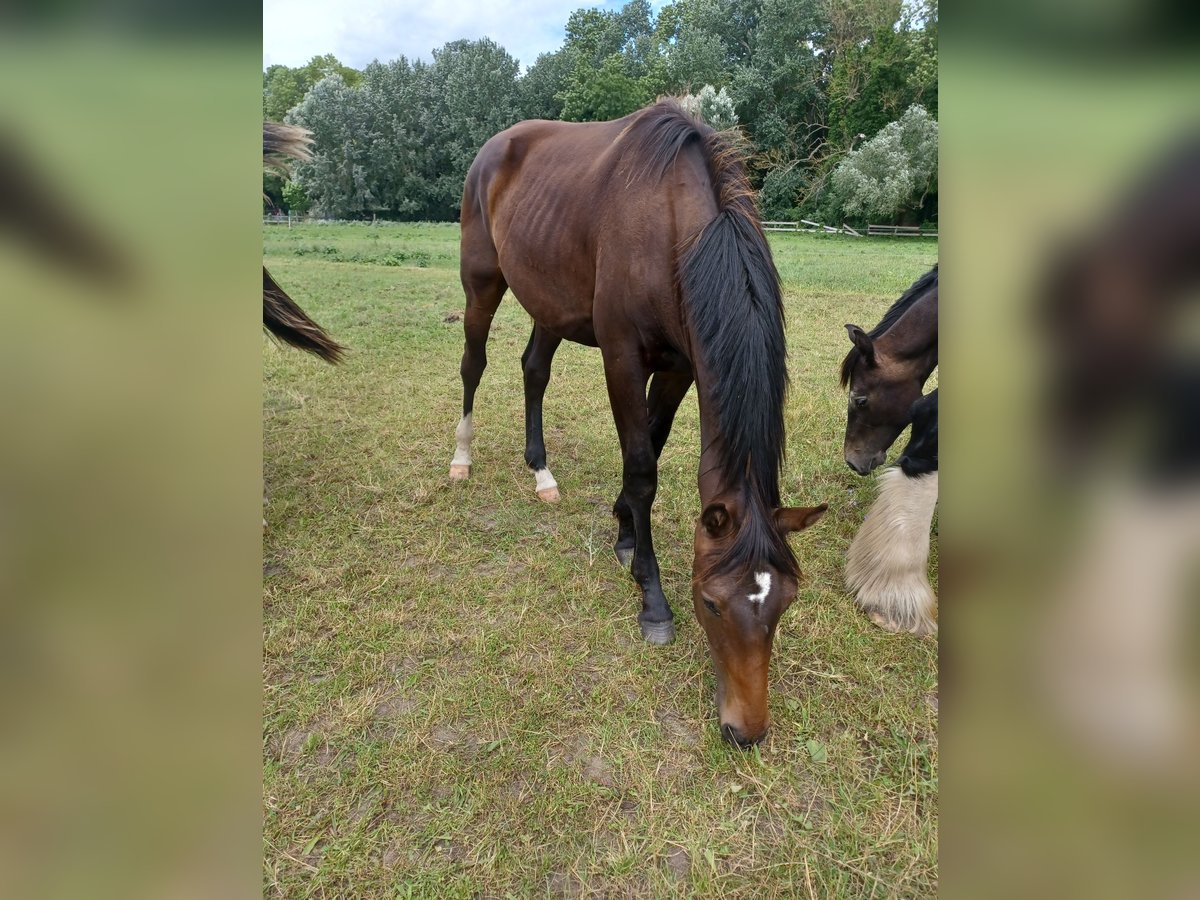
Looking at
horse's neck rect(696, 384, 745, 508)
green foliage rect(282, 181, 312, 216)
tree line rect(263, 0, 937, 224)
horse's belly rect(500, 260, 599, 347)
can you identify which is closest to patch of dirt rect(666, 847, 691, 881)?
horse's neck rect(696, 384, 745, 508)

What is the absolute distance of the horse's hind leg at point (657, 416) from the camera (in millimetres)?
3213

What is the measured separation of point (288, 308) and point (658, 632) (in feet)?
9.22

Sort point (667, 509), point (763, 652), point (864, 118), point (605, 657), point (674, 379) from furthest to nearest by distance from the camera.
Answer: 1. point (864, 118)
2. point (667, 509)
3. point (674, 379)
4. point (605, 657)
5. point (763, 652)

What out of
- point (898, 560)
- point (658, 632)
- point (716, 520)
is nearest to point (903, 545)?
point (898, 560)

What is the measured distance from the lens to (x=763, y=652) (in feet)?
6.48

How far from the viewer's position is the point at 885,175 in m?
17.8

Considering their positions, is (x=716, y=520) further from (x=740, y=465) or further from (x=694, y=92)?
(x=694, y=92)

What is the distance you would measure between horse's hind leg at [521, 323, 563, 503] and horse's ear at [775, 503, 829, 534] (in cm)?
207
